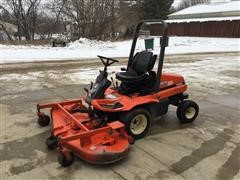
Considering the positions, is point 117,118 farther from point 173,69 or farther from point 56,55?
point 56,55

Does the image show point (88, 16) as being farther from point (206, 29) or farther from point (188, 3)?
point (188, 3)

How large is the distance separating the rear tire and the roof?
36.0m

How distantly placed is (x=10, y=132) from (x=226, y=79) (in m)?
6.85

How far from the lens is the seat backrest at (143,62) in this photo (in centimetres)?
500

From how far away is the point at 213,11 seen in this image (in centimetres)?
4072

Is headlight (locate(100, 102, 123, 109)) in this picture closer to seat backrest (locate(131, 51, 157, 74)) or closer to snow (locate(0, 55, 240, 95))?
seat backrest (locate(131, 51, 157, 74))

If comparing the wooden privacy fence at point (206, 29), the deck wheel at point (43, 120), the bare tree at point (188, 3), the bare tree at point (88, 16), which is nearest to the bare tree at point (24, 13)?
the bare tree at point (88, 16)

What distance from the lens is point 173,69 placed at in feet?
38.5

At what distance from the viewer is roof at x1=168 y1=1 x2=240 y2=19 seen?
38594 mm

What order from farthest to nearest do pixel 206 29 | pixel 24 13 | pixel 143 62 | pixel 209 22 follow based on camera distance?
pixel 206 29
pixel 209 22
pixel 24 13
pixel 143 62

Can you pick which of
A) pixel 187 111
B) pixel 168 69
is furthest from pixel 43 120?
pixel 168 69

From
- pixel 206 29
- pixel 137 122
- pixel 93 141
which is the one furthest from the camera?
pixel 206 29

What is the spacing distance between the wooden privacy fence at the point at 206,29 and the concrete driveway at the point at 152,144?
25848 mm

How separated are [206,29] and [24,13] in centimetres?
1887
